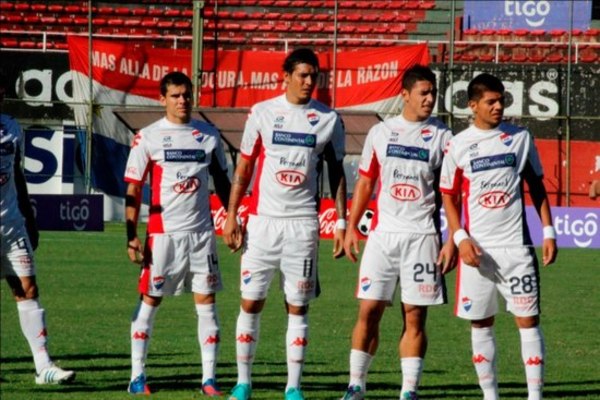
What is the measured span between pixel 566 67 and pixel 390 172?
64.6 ft

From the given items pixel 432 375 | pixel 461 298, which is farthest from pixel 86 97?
pixel 461 298

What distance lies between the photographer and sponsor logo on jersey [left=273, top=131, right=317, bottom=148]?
8.43m

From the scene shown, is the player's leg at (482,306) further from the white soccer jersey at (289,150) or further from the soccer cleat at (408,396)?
the white soccer jersey at (289,150)

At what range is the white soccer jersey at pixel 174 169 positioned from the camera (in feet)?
29.1

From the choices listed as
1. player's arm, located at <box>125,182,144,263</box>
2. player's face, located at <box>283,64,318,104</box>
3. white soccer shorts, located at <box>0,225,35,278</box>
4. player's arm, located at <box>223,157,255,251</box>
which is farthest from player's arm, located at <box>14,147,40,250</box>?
player's face, located at <box>283,64,318,104</box>

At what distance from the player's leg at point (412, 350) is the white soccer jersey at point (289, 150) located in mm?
919

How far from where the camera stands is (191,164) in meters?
8.88

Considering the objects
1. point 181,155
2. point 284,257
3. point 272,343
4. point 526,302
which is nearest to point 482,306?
point 526,302

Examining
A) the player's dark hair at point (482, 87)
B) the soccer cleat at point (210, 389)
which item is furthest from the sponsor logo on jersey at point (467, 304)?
the soccer cleat at point (210, 389)

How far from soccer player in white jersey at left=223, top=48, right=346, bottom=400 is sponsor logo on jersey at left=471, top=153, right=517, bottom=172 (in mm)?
990

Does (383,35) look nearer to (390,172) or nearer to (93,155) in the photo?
(93,155)

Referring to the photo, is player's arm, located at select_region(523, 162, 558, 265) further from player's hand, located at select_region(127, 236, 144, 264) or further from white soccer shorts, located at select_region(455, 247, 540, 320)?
player's hand, located at select_region(127, 236, 144, 264)

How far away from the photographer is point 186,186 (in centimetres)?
887

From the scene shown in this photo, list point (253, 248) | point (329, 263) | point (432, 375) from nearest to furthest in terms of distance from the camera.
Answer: point (253, 248) → point (432, 375) → point (329, 263)
